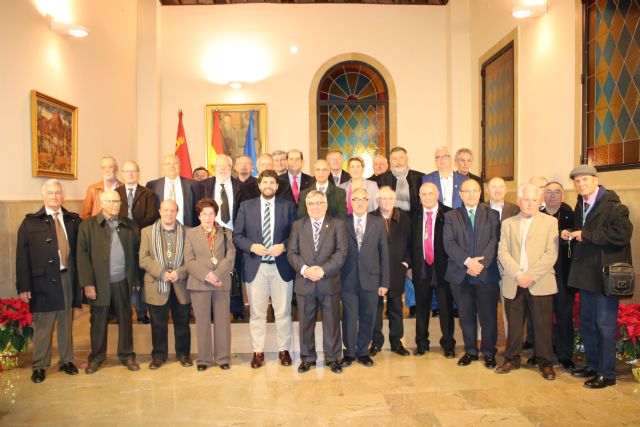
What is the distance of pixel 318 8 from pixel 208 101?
239 centimetres

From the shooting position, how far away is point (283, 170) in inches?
217

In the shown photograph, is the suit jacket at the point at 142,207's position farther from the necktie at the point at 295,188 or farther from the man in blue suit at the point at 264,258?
the necktie at the point at 295,188

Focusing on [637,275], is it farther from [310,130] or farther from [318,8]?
[318,8]

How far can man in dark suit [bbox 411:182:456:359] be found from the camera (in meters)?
4.62

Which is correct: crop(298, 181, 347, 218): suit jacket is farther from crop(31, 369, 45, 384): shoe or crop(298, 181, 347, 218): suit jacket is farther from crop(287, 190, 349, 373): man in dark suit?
crop(31, 369, 45, 384): shoe

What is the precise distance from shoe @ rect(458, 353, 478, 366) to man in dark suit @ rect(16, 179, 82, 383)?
122 inches

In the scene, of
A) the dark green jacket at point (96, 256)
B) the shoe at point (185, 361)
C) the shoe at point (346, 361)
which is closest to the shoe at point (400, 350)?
the shoe at point (346, 361)

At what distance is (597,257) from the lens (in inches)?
153

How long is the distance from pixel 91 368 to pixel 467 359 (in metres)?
3.03

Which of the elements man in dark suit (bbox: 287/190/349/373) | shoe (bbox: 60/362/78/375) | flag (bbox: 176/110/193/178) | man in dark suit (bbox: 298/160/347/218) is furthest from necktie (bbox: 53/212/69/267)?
flag (bbox: 176/110/193/178)

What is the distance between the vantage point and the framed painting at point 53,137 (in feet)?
17.8

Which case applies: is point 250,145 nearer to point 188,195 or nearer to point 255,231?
point 188,195

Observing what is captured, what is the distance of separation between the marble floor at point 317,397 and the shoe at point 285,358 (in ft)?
0.21

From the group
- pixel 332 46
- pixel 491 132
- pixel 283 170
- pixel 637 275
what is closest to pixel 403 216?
pixel 283 170
